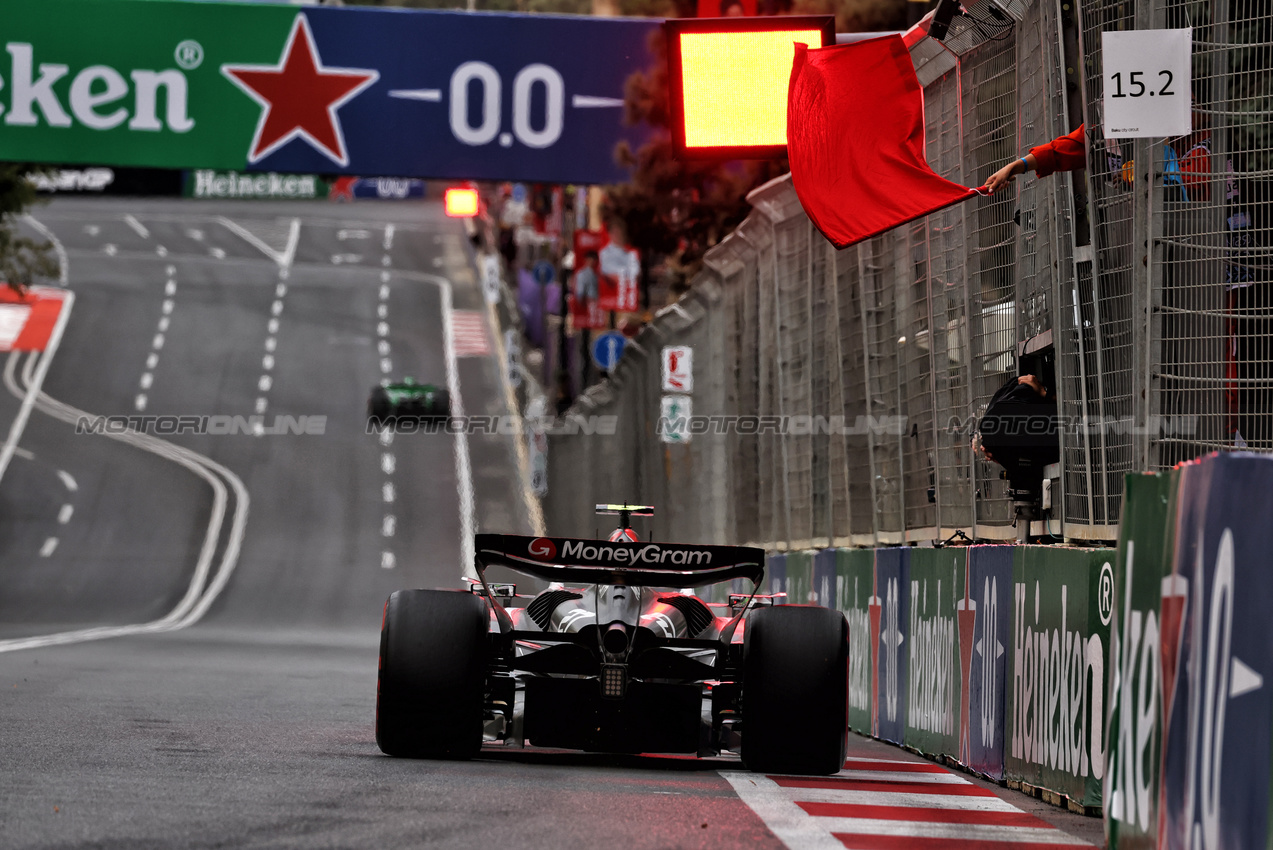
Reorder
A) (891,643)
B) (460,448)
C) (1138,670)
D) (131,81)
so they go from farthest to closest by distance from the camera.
Answer: (460,448) < (131,81) < (891,643) < (1138,670)

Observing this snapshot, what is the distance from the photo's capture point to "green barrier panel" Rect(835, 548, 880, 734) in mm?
13117

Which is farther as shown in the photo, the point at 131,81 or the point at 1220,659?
the point at 131,81

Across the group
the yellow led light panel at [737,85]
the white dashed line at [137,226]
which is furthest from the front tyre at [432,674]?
the white dashed line at [137,226]

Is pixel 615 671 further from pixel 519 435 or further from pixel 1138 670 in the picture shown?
pixel 519 435

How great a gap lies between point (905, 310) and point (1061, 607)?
4719mm

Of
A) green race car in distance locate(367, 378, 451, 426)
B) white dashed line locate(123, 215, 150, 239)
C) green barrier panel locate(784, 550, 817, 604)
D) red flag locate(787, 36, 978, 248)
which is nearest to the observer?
red flag locate(787, 36, 978, 248)

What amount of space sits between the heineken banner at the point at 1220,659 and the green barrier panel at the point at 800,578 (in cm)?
987

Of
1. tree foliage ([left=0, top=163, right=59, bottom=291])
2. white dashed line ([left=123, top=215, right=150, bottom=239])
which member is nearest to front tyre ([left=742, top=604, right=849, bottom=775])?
tree foliage ([left=0, top=163, right=59, bottom=291])

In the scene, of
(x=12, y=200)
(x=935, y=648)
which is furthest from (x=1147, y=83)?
(x=12, y=200)

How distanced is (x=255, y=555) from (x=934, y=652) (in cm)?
3277

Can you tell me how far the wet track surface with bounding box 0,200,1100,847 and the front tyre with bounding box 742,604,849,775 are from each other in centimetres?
47

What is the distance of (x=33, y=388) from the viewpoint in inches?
2195

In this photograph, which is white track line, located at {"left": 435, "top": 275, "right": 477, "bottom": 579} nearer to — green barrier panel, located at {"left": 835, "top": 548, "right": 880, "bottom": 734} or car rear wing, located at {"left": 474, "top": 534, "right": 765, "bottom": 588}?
green barrier panel, located at {"left": 835, "top": 548, "right": 880, "bottom": 734}

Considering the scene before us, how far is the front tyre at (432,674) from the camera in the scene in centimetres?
899
